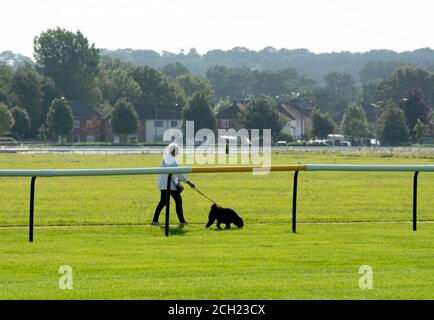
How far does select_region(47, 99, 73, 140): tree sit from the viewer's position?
11588cm

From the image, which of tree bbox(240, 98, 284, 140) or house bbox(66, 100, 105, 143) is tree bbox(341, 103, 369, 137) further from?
house bbox(66, 100, 105, 143)

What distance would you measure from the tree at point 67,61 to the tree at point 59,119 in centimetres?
3599

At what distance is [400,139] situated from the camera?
108 meters

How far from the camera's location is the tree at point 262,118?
113 meters

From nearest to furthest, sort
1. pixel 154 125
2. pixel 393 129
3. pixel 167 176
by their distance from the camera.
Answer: pixel 167 176 → pixel 393 129 → pixel 154 125

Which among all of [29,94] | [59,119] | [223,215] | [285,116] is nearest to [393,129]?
[285,116]

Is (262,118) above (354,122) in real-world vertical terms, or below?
above

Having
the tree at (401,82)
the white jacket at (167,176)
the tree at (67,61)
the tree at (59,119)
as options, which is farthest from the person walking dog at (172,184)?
the tree at (401,82)

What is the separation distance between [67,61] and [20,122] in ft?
112

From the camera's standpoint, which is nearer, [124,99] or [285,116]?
[124,99]

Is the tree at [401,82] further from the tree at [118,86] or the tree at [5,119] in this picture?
the tree at [5,119]

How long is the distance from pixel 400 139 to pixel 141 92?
208ft

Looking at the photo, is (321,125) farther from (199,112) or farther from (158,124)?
(158,124)

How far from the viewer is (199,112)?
120438 millimetres
